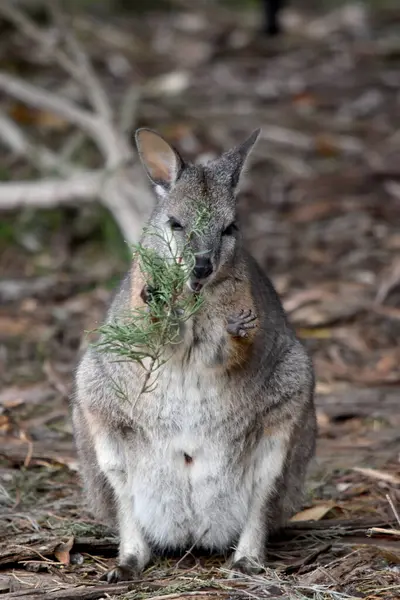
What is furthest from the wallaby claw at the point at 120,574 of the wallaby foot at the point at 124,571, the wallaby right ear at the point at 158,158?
the wallaby right ear at the point at 158,158

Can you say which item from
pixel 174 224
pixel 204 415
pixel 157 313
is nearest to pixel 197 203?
pixel 174 224

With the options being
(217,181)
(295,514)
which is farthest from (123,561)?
(217,181)

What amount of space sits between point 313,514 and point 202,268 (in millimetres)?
1238

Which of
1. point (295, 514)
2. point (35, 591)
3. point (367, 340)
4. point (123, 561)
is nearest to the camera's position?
point (35, 591)

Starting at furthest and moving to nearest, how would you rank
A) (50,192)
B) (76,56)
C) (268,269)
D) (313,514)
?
1. (76,56)
2. (268,269)
3. (50,192)
4. (313,514)

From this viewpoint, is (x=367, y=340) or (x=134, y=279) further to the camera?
(x=367, y=340)

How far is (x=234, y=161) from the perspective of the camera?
12.9 ft

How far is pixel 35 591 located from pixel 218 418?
0.75 meters

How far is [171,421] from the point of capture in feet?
12.0

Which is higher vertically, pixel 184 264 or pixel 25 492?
pixel 184 264

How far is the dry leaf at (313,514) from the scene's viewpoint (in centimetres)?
429

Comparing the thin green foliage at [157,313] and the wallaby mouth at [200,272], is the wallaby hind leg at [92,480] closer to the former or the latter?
the thin green foliage at [157,313]

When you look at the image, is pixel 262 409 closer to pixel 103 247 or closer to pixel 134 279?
pixel 134 279

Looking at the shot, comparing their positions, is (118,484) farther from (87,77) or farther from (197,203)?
(87,77)
